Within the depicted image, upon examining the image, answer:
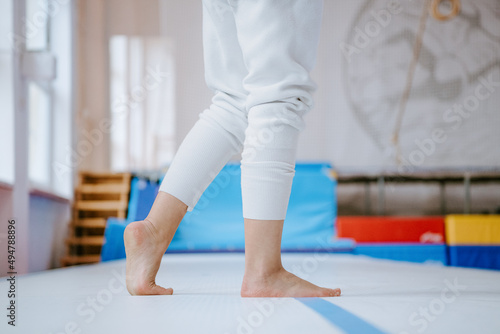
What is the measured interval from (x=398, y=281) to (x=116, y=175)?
2.95 metres

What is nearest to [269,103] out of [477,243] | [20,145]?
[20,145]

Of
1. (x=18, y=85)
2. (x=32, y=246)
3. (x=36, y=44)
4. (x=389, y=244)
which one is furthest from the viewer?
(x=36, y=44)

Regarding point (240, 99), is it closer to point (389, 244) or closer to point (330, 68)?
point (389, 244)

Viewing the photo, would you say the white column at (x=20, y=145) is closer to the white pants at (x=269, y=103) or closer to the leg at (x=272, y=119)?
the white pants at (x=269, y=103)

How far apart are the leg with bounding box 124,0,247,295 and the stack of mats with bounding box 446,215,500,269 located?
2.38 metres

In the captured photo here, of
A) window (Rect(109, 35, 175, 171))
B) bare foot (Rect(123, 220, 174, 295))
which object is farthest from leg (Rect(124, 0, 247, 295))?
window (Rect(109, 35, 175, 171))

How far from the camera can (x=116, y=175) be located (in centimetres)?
361

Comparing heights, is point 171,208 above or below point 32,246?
above

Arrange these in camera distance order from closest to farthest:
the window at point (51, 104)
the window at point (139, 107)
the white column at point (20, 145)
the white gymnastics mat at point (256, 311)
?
the white gymnastics mat at point (256, 311), the white column at point (20, 145), the window at point (51, 104), the window at point (139, 107)

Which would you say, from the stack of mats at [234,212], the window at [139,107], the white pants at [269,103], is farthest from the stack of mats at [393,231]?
the white pants at [269,103]

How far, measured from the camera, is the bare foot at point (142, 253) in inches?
30.5

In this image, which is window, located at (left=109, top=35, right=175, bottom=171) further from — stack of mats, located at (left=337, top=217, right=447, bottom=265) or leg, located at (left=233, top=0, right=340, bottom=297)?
leg, located at (left=233, top=0, right=340, bottom=297)

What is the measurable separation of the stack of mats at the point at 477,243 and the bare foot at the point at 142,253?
249 centimetres

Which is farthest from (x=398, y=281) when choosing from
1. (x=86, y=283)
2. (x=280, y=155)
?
(x=86, y=283)
